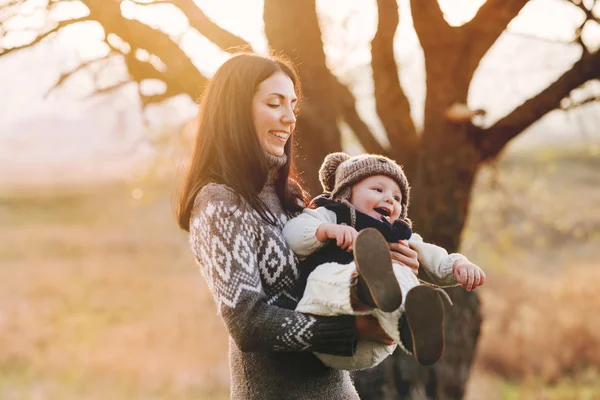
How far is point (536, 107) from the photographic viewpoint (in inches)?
158

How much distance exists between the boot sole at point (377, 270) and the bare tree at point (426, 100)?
7.60 feet

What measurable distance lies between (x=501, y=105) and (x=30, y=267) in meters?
15.0

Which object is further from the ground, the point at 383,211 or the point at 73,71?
the point at 73,71

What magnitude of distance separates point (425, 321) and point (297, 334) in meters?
0.34

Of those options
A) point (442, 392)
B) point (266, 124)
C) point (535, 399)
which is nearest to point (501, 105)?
point (442, 392)

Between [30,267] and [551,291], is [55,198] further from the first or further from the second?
[551,291]

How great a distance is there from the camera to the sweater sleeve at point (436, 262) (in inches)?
84.8

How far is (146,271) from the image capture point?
1658cm

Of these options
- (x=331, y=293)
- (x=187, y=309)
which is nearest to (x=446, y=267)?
(x=331, y=293)

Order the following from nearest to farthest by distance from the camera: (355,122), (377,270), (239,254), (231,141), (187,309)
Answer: (377,270) → (239,254) → (231,141) → (355,122) → (187,309)

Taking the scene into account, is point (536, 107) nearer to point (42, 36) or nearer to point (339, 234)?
point (339, 234)

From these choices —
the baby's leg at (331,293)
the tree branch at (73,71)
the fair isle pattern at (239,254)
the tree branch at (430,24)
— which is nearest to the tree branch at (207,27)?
the tree branch at (73,71)

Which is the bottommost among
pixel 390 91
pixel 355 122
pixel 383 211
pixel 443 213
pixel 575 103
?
pixel 443 213

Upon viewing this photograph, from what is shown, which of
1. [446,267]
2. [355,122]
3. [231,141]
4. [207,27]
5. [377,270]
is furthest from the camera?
[355,122]
